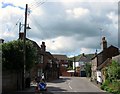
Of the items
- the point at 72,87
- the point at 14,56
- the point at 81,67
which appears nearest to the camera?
the point at 14,56

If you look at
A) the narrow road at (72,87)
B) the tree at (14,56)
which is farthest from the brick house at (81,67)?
the tree at (14,56)

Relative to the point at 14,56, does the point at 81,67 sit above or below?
below

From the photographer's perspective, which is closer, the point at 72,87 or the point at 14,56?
the point at 14,56

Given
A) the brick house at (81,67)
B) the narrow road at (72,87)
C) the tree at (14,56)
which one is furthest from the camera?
the brick house at (81,67)

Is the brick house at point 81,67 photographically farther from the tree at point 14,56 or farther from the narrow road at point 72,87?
the tree at point 14,56

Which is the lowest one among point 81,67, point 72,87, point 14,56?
point 72,87

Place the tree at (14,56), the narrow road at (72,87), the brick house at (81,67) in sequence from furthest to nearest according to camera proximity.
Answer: the brick house at (81,67)
the narrow road at (72,87)
the tree at (14,56)

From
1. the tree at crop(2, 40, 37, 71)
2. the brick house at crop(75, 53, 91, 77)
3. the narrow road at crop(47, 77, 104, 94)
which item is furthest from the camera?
the brick house at crop(75, 53, 91, 77)

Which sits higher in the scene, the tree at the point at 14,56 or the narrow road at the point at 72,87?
the tree at the point at 14,56

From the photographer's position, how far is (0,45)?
34.2 metres

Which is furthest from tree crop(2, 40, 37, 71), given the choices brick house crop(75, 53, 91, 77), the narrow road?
brick house crop(75, 53, 91, 77)

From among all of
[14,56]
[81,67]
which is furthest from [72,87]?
[81,67]

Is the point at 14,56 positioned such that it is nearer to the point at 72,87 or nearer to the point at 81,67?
the point at 72,87

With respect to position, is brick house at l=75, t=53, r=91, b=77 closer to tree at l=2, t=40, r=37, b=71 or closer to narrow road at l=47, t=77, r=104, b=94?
narrow road at l=47, t=77, r=104, b=94
